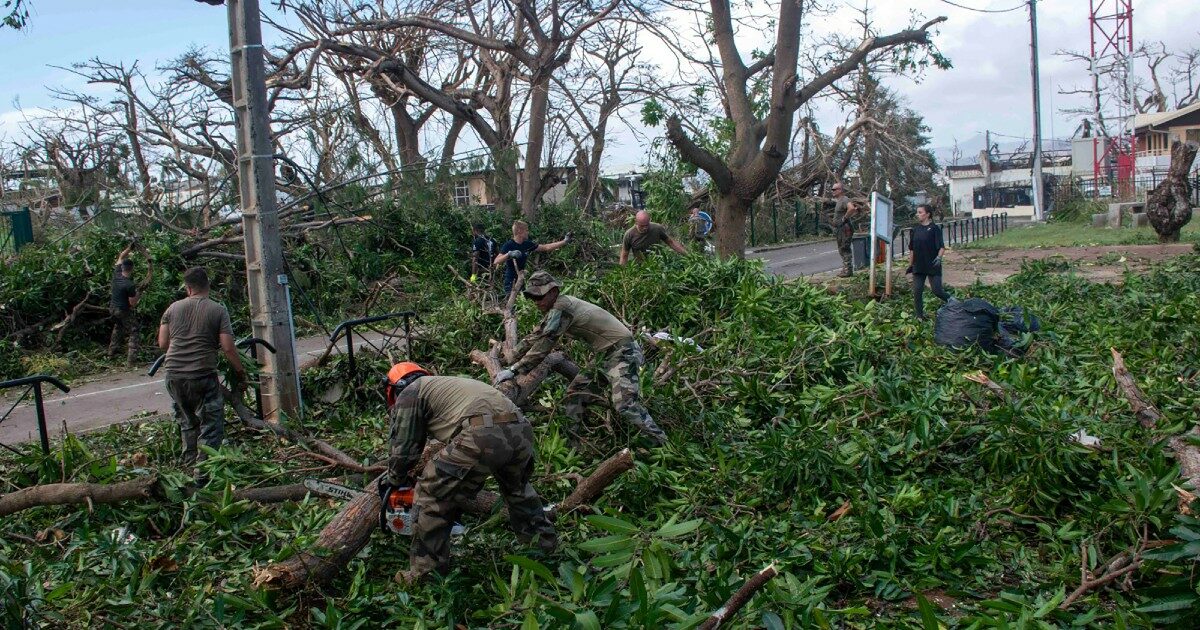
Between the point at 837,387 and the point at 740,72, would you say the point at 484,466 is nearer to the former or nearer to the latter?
the point at 837,387

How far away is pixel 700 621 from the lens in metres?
Result: 3.96

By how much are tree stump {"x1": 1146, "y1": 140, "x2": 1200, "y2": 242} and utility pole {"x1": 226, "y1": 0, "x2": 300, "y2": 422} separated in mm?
20103

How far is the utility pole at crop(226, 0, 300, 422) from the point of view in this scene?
750cm

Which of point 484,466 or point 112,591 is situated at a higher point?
point 484,466

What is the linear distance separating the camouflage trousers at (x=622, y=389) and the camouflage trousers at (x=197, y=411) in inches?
103

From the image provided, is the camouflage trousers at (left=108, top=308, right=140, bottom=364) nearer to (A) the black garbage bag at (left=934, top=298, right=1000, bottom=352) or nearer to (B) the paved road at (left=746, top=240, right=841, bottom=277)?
(A) the black garbage bag at (left=934, top=298, right=1000, bottom=352)

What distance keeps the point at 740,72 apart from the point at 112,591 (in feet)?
41.0

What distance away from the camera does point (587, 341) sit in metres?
7.12

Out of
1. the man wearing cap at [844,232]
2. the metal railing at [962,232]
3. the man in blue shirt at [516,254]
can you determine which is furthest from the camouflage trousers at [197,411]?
the metal railing at [962,232]

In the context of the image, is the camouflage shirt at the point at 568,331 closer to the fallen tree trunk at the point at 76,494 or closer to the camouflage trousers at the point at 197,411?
the camouflage trousers at the point at 197,411

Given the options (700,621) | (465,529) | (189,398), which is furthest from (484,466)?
(189,398)

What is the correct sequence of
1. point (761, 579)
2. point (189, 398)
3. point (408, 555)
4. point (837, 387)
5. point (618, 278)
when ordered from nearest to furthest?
point (761, 579), point (408, 555), point (189, 398), point (837, 387), point (618, 278)

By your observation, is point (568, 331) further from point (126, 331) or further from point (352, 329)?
point (126, 331)

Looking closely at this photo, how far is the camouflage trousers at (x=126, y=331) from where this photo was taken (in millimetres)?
12047
